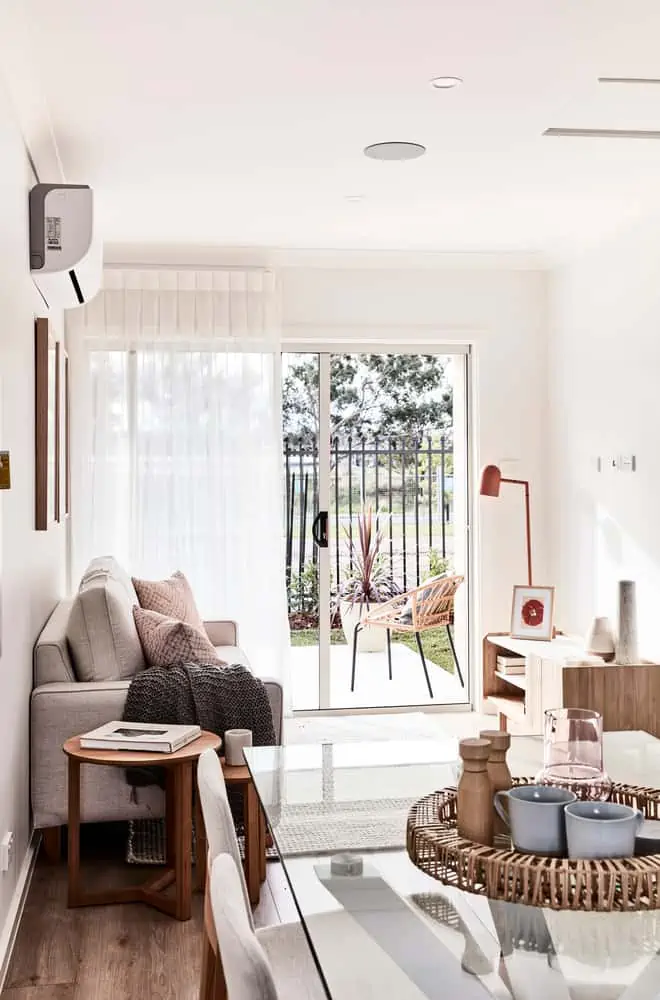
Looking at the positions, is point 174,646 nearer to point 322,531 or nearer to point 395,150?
point 395,150

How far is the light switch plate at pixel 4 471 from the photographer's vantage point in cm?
277

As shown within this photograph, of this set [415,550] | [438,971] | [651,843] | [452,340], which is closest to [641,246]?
[452,340]

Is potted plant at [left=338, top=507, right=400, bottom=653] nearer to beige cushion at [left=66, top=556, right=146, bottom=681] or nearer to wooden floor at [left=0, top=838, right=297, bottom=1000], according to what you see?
beige cushion at [left=66, top=556, right=146, bottom=681]

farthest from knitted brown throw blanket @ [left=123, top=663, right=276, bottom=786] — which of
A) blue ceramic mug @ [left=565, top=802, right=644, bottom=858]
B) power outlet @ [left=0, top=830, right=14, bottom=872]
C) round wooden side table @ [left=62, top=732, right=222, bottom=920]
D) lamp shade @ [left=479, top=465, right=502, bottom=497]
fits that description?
lamp shade @ [left=479, top=465, right=502, bottom=497]

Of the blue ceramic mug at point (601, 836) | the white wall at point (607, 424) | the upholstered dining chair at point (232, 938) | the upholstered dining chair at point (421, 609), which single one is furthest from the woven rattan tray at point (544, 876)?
the upholstered dining chair at point (421, 609)

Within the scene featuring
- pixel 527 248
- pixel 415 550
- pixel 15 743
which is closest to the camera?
pixel 15 743

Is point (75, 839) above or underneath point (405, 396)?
underneath

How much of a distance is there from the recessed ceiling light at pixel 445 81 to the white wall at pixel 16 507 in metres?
1.31

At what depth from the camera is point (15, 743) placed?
3367mm

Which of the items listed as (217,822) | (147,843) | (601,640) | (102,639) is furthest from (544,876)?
(601,640)

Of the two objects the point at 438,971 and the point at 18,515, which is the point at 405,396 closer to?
the point at 18,515

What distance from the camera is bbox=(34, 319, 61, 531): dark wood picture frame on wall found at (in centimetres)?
394

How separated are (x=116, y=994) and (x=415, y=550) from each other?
12.4 ft

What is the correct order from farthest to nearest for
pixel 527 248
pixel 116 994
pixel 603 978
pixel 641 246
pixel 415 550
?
pixel 415 550
pixel 527 248
pixel 641 246
pixel 116 994
pixel 603 978
